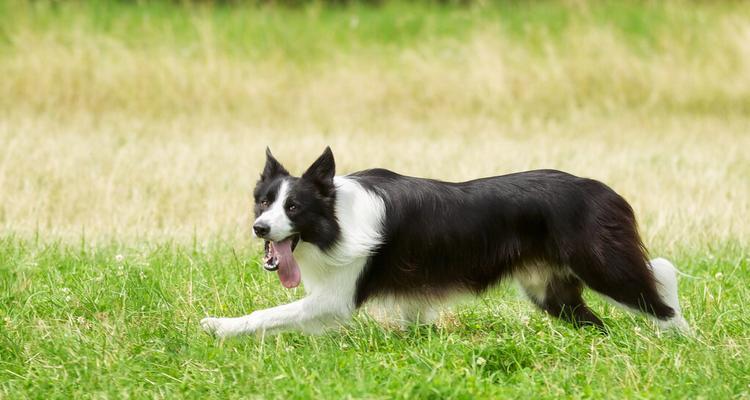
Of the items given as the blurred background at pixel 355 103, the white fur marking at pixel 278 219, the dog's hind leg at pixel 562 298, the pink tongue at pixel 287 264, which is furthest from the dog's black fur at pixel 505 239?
the blurred background at pixel 355 103

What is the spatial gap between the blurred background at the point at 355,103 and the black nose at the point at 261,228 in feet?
7.90

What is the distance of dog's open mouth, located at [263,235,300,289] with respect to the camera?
17.6ft

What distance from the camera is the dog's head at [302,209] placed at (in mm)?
5355

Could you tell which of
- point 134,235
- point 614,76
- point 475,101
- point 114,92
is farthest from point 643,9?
point 134,235

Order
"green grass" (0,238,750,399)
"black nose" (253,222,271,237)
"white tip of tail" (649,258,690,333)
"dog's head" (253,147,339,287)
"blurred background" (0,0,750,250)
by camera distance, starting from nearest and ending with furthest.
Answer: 1. "green grass" (0,238,750,399)
2. "black nose" (253,222,271,237)
3. "dog's head" (253,147,339,287)
4. "white tip of tail" (649,258,690,333)
5. "blurred background" (0,0,750,250)

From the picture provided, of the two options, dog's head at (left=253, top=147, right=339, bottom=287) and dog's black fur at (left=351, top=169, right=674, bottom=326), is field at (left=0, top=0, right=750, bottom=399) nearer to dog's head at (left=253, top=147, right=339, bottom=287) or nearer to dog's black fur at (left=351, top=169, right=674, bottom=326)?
dog's black fur at (left=351, top=169, right=674, bottom=326)

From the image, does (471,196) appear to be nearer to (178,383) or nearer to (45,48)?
(178,383)

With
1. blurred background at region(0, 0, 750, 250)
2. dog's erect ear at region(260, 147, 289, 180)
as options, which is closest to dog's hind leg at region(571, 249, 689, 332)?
dog's erect ear at region(260, 147, 289, 180)

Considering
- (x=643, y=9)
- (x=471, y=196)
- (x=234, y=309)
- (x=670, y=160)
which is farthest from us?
(x=643, y=9)

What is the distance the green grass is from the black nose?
520 mm

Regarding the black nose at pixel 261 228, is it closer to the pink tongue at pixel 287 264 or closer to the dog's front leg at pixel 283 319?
the pink tongue at pixel 287 264

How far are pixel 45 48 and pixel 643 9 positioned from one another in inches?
349

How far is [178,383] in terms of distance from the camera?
495 cm

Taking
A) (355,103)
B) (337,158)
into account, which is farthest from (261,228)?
(355,103)
